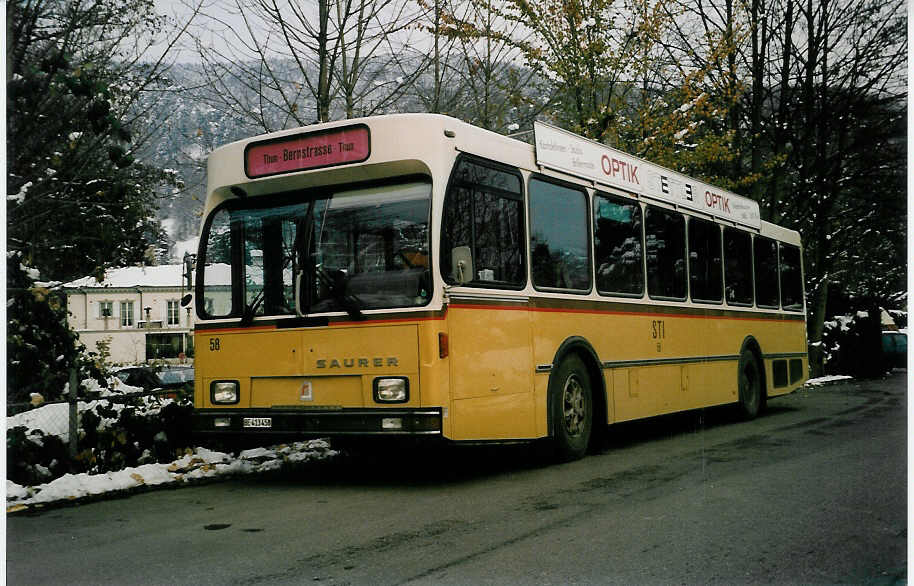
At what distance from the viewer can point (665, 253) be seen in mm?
12156

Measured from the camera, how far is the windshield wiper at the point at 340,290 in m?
8.23

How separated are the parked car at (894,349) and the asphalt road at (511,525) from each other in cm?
2239

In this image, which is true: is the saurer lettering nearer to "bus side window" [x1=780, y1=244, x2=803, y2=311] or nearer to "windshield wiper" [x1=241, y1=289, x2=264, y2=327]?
"windshield wiper" [x1=241, y1=289, x2=264, y2=327]

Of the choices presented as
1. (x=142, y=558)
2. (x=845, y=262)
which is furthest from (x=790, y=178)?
(x=142, y=558)

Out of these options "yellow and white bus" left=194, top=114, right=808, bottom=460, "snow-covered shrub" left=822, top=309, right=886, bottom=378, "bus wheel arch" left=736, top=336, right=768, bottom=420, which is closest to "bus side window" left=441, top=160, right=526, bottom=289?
"yellow and white bus" left=194, top=114, right=808, bottom=460

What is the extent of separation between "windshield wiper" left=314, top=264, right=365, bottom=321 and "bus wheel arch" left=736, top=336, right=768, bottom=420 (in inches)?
313

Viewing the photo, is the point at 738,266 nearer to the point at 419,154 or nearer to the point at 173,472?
the point at 419,154

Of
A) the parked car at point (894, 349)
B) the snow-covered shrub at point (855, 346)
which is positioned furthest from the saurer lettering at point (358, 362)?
the parked car at point (894, 349)

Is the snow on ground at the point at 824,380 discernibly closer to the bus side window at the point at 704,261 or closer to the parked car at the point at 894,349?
the parked car at the point at 894,349

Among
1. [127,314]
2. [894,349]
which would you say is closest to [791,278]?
[894,349]

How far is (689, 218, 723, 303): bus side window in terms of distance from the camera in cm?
1295

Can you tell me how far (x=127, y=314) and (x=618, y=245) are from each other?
36345 millimetres

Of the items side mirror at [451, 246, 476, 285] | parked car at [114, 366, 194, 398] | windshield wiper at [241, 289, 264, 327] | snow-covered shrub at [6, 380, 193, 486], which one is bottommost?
snow-covered shrub at [6, 380, 193, 486]

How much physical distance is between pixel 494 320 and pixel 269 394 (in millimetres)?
2064
